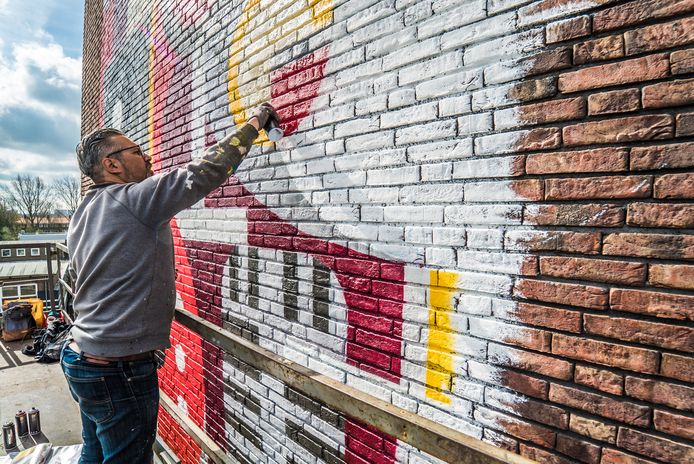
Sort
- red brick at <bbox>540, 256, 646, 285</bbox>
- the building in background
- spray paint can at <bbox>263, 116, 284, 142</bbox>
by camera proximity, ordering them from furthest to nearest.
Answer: the building in background, spray paint can at <bbox>263, 116, 284, 142</bbox>, red brick at <bbox>540, 256, 646, 285</bbox>

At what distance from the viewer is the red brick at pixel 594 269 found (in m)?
1.24

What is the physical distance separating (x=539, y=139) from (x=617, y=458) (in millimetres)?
1052

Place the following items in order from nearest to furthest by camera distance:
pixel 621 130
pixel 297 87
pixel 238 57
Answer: pixel 621 130
pixel 297 87
pixel 238 57

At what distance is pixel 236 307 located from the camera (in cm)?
300

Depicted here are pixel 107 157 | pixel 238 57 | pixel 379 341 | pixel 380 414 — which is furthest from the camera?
pixel 238 57

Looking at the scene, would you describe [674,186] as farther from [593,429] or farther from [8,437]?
[8,437]

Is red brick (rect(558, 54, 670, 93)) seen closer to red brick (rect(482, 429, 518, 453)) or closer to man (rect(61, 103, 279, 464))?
red brick (rect(482, 429, 518, 453))

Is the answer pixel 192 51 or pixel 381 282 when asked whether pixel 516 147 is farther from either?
pixel 192 51

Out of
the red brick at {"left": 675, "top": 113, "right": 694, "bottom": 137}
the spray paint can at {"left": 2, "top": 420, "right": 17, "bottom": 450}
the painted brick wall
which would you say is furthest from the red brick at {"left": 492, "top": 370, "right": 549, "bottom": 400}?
the spray paint can at {"left": 2, "top": 420, "right": 17, "bottom": 450}

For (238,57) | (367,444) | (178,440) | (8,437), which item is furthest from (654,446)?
(8,437)

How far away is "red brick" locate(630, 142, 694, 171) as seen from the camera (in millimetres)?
1146

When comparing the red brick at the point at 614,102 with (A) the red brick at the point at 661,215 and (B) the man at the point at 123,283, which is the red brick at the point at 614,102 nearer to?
(A) the red brick at the point at 661,215

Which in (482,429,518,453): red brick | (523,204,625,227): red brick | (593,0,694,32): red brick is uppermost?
(593,0,694,32): red brick

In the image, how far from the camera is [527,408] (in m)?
1.46
